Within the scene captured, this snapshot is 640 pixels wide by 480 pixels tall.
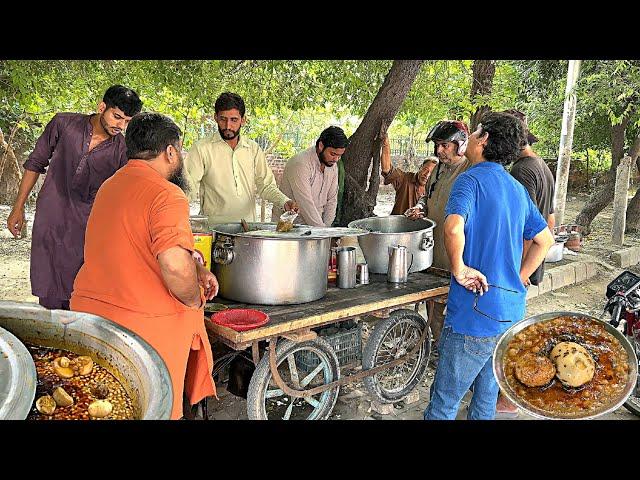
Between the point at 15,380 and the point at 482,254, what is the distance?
6.85 feet

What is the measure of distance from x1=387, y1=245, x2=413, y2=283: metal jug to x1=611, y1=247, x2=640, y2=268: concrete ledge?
22.7ft

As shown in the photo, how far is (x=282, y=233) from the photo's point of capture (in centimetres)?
296

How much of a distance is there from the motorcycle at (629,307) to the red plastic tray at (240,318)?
2.54 metres

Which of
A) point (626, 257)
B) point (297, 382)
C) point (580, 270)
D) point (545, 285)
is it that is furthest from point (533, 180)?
point (626, 257)

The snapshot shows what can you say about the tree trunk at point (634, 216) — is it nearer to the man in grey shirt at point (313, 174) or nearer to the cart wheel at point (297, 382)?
the man in grey shirt at point (313, 174)

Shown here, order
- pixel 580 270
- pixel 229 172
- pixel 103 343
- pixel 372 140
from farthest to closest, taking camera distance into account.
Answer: pixel 580 270, pixel 372 140, pixel 229 172, pixel 103 343

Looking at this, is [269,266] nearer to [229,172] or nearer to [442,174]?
[229,172]

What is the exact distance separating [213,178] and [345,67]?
3902 millimetres

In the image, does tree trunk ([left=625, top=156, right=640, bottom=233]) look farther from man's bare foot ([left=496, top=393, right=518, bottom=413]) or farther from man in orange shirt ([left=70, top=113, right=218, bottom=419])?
man in orange shirt ([left=70, top=113, right=218, bottom=419])

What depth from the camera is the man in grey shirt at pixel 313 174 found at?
4.41 metres

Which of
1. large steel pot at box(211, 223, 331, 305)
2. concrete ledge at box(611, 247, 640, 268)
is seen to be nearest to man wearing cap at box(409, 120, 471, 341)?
large steel pot at box(211, 223, 331, 305)

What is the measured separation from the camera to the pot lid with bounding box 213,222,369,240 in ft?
9.16

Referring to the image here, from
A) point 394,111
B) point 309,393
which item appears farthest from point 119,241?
point 394,111

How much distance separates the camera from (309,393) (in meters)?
3.19
